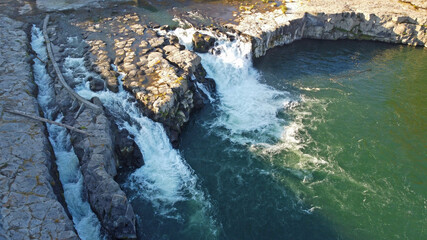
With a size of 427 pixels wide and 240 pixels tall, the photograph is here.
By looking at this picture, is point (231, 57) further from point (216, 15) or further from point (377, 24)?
point (377, 24)

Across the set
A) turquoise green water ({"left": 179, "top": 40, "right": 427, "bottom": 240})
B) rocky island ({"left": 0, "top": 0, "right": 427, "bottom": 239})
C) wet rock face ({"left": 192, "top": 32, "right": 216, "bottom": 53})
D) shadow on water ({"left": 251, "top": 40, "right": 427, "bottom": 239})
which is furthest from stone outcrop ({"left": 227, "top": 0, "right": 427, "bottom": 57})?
turquoise green water ({"left": 179, "top": 40, "right": 427, "bottom": 240})

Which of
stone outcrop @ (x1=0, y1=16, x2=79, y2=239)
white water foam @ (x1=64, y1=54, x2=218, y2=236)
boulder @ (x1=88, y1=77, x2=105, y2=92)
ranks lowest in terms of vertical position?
white water foam @ (x1=64, y1=54, x2=218, y2=236)

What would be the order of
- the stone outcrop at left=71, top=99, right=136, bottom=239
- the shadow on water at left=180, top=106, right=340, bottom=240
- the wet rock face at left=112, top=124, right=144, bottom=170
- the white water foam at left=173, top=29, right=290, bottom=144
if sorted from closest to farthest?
the stone outcrop at left=71, top=99, right=136, bottom=239, the shadow on water at left=180, top=106, right=340, bottom=240, the wet rock face at left=112, top=124, right=144, bottom=170, the white water foam at left=173, top=29, right=290, bottom=144

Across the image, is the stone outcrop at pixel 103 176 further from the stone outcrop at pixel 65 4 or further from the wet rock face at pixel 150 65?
the stone outcrop at pixel 65 4

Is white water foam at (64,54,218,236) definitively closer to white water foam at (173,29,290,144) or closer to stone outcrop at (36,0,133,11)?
white water foam at (173,29,290,144)

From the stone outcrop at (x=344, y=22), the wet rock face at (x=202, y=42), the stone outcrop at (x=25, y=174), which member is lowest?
the stone outcrop at (x=25, y=174)

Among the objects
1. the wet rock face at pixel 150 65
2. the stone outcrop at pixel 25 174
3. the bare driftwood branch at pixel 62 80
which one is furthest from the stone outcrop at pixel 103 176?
the wet rock face at pixel 150 65
